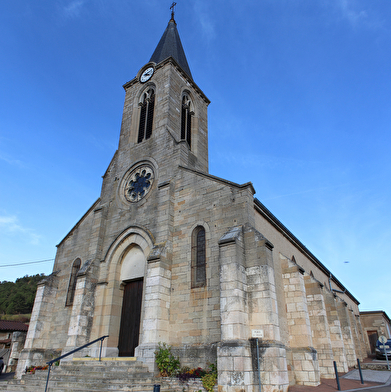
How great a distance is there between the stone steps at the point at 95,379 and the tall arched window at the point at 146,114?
11549 mm

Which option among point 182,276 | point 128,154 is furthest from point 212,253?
point 128,154

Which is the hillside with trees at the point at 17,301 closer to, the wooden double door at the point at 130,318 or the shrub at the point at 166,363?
the wooden double door at the point at 130,318

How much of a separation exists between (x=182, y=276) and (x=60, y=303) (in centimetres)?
796

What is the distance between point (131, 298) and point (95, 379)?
4310 mm

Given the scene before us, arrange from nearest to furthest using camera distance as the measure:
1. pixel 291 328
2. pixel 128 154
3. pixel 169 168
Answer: pixel 291 328
pixel 169 168
pixel 128 154

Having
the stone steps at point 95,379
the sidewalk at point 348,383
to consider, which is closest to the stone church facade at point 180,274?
the sidewalk at point 348,383

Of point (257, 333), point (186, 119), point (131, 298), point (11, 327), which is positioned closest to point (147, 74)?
point (186, 119)

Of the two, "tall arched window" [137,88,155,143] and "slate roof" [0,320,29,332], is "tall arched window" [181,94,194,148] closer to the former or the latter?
"tall arched window" [137,88,155,143]

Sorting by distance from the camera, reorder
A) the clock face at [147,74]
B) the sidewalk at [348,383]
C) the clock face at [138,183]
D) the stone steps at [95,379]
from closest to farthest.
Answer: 1. the stone steps at [95,379]
2. the sidewalk at [348,383]
3. the clock face at [138,183]
4. the clock face at [147,74]

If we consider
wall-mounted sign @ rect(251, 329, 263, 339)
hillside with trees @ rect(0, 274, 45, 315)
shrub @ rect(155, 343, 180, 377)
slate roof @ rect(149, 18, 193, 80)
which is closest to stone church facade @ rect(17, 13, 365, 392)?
wall-mounted sign @ rect(251, 329, 263, 339)

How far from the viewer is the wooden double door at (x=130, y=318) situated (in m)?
13.1

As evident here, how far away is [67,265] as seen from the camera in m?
17.3

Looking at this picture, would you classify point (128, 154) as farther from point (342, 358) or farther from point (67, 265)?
point (342, 358)

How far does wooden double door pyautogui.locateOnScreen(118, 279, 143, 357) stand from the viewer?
13.1m
